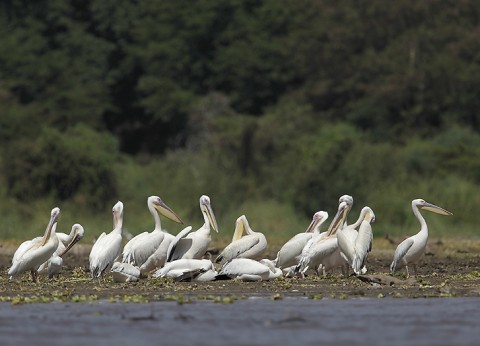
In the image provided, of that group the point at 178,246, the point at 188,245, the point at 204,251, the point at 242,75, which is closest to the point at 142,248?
the point at 178,246

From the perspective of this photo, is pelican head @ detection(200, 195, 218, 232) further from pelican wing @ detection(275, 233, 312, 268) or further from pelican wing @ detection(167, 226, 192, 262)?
pelican wing @ detection(275, 233, 312, 268)

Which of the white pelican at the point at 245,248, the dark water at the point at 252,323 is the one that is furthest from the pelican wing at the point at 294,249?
the dark water at the point at 252,323

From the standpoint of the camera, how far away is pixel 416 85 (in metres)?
39.1

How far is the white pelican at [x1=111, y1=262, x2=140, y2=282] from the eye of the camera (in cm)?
1521

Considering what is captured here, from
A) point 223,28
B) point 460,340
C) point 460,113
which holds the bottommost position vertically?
point 460,340

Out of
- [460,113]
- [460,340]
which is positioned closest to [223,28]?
[460,113]

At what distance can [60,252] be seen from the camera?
17.2 metres

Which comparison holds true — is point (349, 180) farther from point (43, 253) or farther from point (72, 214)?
point (43, 253)

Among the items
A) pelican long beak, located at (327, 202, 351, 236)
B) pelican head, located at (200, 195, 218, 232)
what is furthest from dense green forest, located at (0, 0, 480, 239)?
pelican long beak, located at (327, 202, 351, 236)

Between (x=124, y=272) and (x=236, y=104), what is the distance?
2784cm

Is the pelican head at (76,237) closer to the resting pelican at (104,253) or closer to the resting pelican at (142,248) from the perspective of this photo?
the resting pelican at (142,248)

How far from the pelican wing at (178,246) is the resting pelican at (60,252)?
124cm

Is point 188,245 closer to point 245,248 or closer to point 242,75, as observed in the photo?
point 245,248

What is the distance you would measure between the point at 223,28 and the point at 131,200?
14773 mm
